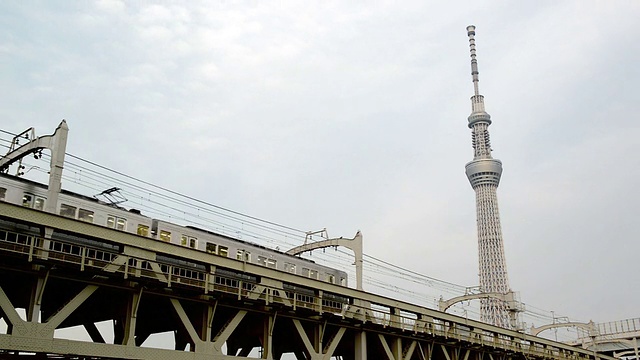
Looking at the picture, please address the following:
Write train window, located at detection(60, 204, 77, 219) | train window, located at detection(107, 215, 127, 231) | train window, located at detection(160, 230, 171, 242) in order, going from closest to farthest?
train window, located at detection(60, 204, 77, 219), train window, located at detection(107, 215, 127, 231), train window, located at detection(160, 230, 171, 242)

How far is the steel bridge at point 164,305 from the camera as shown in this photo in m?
27.3

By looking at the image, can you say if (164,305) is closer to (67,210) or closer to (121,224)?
(121,224)

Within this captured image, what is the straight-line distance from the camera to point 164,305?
3759cm

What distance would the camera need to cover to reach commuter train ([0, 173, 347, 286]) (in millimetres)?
35688

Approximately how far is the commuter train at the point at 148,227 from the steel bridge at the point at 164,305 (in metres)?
2.76

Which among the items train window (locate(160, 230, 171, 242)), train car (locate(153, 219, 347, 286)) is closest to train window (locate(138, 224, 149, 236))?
train car (locate(153, 219, 347, 286))

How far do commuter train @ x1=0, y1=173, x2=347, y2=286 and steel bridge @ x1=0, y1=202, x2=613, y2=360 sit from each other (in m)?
2.76

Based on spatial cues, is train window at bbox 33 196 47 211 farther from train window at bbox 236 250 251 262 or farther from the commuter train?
train window at bbox 236 250 251 262

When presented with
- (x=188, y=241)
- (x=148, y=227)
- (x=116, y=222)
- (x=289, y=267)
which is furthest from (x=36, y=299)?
(x=289, y=267)

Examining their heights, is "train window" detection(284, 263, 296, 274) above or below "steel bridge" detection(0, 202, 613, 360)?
above

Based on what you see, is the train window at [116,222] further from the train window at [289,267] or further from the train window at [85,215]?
the train window at [289,267]

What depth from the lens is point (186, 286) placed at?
3200cm

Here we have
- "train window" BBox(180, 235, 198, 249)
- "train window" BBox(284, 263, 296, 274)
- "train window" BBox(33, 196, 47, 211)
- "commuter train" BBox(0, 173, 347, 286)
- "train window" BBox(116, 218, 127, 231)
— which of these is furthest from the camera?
"train window" BBox(284, 263, 296, 274)

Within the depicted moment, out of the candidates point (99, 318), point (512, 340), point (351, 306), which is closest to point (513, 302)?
point (512, 340)
